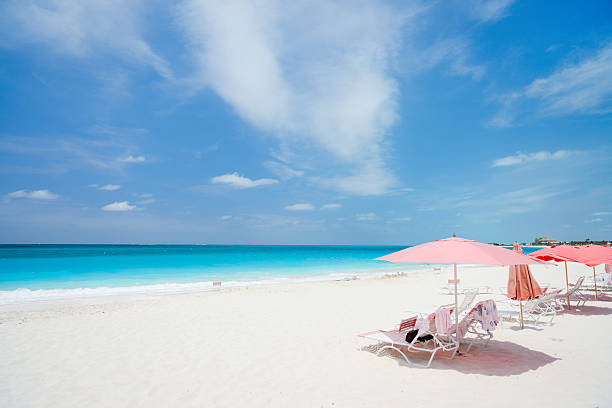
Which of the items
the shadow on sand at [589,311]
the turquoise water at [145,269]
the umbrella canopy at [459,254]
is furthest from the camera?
the turquoise water at [145,269]

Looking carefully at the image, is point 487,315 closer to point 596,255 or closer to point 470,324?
point 470,324

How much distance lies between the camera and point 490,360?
183 inches

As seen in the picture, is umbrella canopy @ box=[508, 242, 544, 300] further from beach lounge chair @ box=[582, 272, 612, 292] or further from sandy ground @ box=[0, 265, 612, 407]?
beach lounge chair @ box=[582, 272, 612, 292]

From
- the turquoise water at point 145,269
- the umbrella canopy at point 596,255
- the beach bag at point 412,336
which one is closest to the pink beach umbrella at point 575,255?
the umbrella canopy at point 596,255

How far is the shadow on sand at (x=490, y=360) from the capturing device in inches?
169

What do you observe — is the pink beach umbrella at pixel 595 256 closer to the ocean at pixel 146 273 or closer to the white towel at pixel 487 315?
the white towel at pixel 487 315

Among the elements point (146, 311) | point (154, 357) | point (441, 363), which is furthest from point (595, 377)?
point (146, 311)

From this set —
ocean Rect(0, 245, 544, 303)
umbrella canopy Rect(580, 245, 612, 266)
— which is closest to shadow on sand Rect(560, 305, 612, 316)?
umbrella canopy Rect(580, 245, 612, 266)

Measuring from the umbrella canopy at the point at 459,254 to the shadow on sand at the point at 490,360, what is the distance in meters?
1.43

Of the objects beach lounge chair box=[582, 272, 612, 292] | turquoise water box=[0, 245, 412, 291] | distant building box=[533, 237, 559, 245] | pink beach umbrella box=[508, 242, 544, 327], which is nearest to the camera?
pink beach umbrella box=[508, 242, 544, 327]

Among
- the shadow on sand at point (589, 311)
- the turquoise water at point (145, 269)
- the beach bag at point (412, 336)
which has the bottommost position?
the turquoise water at point (145, 269)

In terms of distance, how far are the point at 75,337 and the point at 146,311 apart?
2486 millimetres

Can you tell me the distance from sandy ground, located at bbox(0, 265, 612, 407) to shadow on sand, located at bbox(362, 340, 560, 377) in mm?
17

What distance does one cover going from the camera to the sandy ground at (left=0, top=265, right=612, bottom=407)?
3602mm
